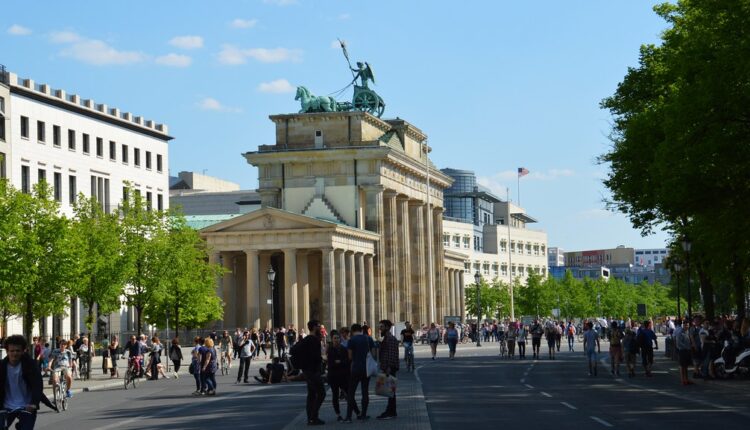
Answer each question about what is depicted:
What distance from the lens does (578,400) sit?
31.6 m

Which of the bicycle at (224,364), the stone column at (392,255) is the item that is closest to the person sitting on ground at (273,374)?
the bicycle at (224,364)

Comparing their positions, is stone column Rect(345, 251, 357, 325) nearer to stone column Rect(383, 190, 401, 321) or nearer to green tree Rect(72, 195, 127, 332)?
stone column Rect(383, 190, 401, 321)

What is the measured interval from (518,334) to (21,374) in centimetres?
5267

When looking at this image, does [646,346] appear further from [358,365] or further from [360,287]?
[360,287]

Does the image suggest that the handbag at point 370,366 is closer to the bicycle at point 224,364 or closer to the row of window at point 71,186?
the bicycle at point 224,364

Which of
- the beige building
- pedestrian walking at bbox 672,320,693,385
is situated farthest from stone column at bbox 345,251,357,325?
pedestrian walking at bbox 672,320,693,385

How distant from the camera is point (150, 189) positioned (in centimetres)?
10200

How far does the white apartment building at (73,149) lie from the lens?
259ft

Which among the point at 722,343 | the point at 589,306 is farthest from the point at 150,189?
the point at 589,306

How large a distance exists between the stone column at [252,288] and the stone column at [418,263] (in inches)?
908

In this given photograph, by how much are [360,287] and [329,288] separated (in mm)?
7844

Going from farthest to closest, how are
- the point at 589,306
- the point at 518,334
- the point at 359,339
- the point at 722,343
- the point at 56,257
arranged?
1. the point at 589,306
2. the point at 518,334
3. the point at 56,257
4. the point at 722,343
5. the point at 359,339

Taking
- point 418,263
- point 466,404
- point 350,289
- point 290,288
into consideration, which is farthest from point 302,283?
point 466,404

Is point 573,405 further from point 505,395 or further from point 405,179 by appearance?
point 405,179
